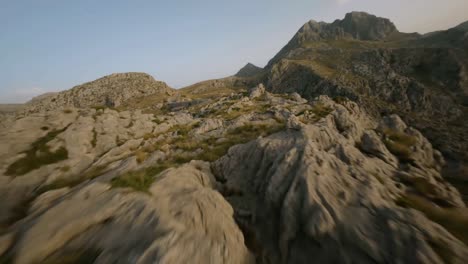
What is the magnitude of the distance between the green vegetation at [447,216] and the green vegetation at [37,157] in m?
41.6

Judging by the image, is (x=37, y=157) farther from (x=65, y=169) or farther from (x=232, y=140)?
(x=232, y=140)

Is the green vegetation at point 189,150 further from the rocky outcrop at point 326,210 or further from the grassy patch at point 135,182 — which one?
the rocky outcrop at point 326,210

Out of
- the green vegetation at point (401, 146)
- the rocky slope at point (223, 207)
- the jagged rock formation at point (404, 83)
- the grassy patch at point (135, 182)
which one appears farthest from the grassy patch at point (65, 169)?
the jagged rock formation at point (404, 83)

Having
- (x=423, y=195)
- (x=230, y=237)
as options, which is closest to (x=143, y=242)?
(x=230, y=237)

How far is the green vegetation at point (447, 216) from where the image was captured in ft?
44.7

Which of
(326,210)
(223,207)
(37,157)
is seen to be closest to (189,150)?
(223,207)

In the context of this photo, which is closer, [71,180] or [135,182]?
[135,182]

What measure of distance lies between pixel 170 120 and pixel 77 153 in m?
30.9

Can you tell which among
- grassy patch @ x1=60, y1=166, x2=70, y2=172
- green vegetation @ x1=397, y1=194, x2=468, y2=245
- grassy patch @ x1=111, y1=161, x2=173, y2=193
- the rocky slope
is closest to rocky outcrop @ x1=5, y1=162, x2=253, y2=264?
the rocky slope

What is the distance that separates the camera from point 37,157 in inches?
1168

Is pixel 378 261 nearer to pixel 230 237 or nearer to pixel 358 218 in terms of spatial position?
pixel 358 218

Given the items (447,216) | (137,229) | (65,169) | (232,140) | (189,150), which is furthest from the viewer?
(232,140)

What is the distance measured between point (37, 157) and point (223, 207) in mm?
28708

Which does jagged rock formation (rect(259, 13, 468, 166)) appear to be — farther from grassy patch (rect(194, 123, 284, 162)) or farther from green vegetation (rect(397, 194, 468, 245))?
green vegetation (rect(397, 194, 468, 245))
